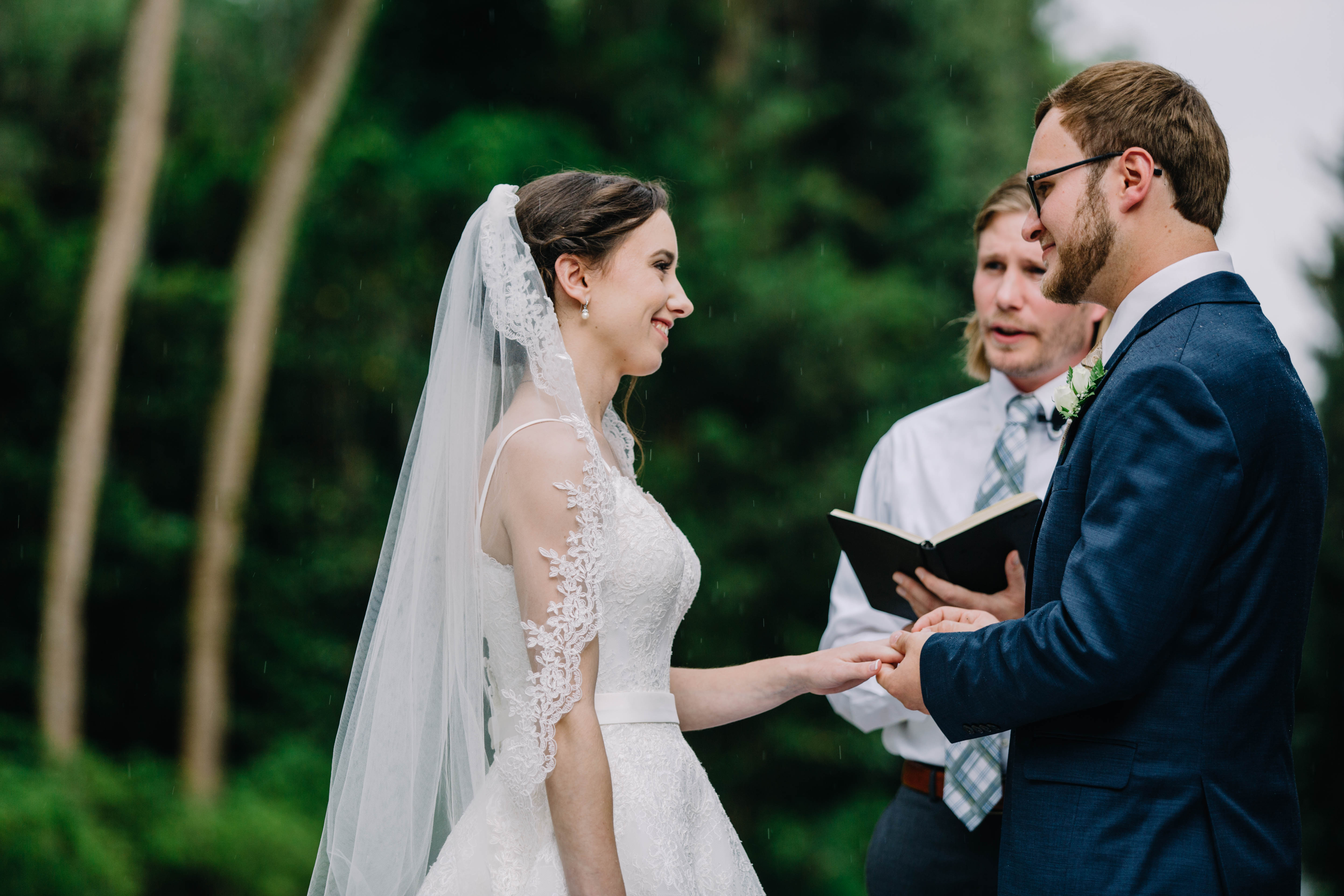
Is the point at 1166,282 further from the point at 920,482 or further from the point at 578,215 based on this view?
the point at 920,482

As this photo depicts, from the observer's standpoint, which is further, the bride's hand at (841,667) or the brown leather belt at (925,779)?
the brown leather belt at (925,779)

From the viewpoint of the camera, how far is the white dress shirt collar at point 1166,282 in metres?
1.92

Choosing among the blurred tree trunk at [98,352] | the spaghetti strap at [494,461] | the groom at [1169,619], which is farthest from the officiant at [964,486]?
the blurred tree trunk at [98,352]

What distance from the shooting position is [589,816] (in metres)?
2.01

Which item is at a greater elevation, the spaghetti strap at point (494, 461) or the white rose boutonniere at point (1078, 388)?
the spaghetti strap at point (494, 461)

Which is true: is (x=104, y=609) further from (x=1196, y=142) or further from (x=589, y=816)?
(x=1196, y=142)

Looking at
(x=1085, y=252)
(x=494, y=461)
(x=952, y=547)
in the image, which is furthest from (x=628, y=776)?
(x=1085, y=252)

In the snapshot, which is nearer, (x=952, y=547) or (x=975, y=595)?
(x=952, y=547)

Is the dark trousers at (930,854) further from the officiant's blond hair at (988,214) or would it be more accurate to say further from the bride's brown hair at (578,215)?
the bride's brown hair at (578,215)

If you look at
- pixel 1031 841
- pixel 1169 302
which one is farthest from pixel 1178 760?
pixel 1169 302

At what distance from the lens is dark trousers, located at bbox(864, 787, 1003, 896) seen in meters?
2.73

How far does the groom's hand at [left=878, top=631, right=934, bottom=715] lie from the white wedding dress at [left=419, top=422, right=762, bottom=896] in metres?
0.44

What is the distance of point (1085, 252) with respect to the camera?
202cm

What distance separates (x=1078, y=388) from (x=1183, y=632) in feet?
1.59
